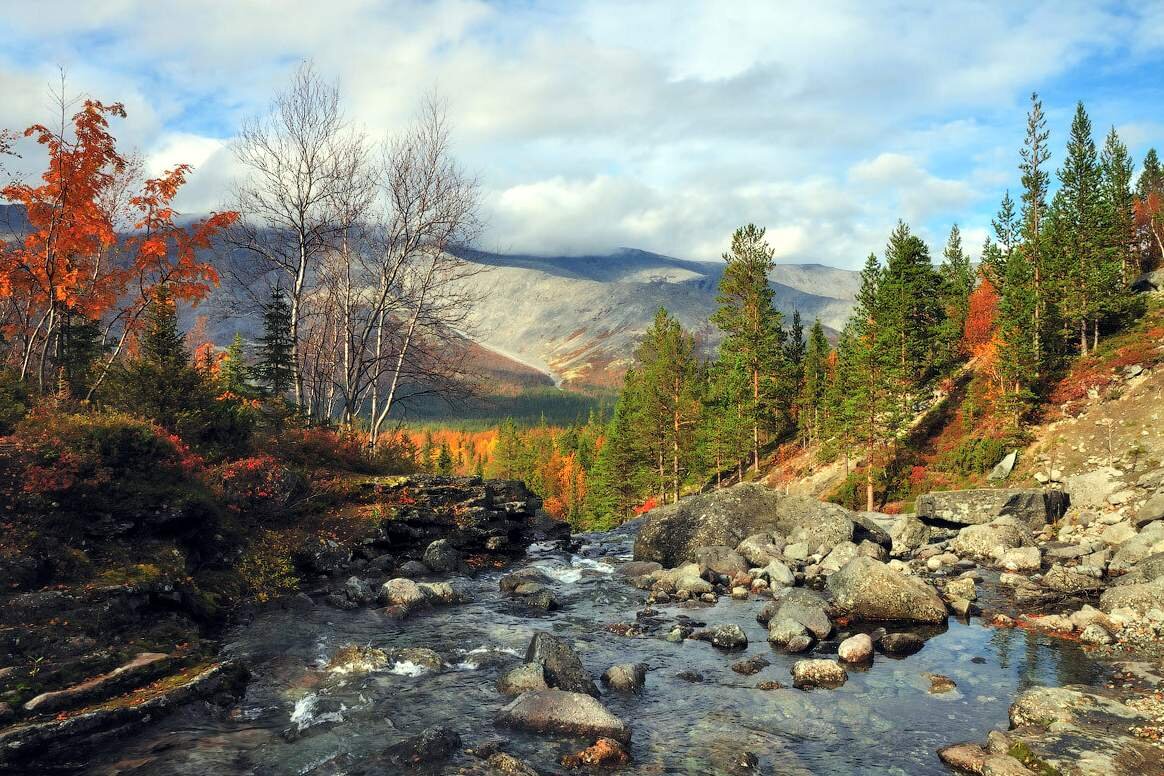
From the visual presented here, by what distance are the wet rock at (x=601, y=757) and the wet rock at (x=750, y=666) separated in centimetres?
438

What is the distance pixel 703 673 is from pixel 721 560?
1006 cm

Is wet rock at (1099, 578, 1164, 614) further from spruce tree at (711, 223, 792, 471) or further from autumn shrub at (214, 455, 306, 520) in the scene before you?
spruce tree at (711, 223, 792, 471)

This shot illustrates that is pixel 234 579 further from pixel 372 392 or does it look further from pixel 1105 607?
pixel 1105 607

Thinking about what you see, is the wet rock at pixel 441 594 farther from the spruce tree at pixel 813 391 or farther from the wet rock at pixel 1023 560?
the spruce tree at pixel 813 391

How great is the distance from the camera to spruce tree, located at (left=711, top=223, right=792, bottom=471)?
181 feet

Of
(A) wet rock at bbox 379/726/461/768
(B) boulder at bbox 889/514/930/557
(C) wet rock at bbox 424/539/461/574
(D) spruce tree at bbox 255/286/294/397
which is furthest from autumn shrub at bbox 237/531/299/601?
(B) boulder at bbox 889/514/930/557

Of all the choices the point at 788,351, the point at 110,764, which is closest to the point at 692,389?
the point at 788,351

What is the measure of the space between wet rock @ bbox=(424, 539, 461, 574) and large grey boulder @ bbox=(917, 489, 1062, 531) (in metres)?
21.6

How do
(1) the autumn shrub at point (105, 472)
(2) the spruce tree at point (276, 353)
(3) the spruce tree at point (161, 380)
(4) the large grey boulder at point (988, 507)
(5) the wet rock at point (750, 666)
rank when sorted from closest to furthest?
(5) the wet rock at point (750, 666) → (1) the autumn shrub at point (105, 472) → (3) the spruce tree at point (161, 380) → (4) the large grey boulder at point (988, 507) → (2) the spruce tree at point (276, 353)

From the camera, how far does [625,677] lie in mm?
11797

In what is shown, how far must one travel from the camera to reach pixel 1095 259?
43094 millimetres

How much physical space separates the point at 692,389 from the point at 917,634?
44246mm

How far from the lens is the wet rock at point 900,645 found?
13.3 meters

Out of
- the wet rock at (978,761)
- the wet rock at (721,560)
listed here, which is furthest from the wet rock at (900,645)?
the wet rock at (721,560)
